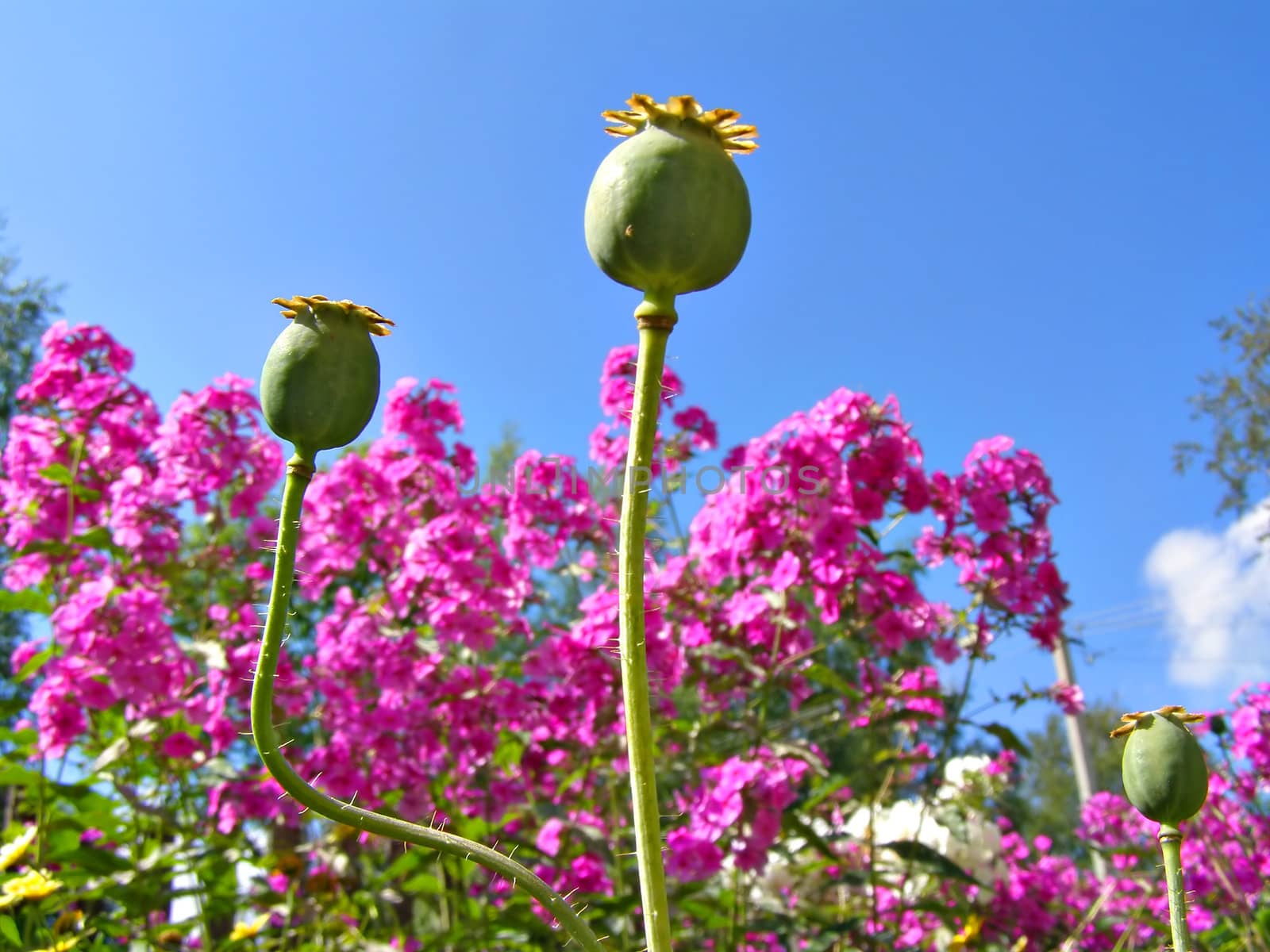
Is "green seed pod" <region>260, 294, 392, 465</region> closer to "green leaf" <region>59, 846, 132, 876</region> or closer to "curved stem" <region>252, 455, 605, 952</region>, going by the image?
"curved stem" <region>252, 455, 605, 952</region>

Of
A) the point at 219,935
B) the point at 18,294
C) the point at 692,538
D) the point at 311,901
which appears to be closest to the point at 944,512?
the point at 692,538

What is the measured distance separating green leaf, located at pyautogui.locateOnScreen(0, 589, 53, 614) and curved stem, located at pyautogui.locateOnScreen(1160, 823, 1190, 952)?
8.68 feet

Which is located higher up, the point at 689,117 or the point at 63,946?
the point at 689,117

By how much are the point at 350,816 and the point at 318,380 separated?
22 centimetres

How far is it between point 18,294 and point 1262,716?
1376cm

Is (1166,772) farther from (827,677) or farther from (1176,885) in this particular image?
(827,677)

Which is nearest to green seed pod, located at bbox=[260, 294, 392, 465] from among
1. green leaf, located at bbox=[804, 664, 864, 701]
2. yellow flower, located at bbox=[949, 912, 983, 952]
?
green leaf, located at bbox=[804, 664, 864, 701]

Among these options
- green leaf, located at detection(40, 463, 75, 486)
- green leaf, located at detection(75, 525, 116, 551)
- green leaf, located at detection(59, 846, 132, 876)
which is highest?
green leaf, located at detection(40, 463, 75, 486)

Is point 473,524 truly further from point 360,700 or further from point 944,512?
point 944,512

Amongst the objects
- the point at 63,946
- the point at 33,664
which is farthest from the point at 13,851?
the point at 33,664

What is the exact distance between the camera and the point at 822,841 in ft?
8.96

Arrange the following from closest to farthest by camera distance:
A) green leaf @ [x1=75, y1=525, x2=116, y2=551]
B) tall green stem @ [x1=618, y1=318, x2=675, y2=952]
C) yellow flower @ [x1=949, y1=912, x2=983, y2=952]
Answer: tall green stem @ [x1=618, y1=318, x2=675, y2=952] → green leaf @ [x1=75, y1=525, x2=116, y2=551] → yellow flower @ [x1=949, y1=912, x2=983, y2=952]

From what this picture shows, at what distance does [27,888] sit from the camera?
2.06m

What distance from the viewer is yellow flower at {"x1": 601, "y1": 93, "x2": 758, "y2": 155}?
0.49 metres
